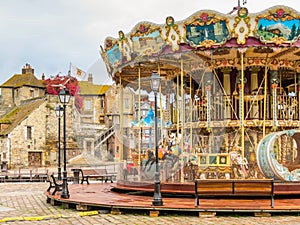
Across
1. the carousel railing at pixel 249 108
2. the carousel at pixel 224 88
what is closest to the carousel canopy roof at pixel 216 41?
the carousel at pixel 224 88

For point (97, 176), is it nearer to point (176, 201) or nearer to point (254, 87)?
point (254, 87)

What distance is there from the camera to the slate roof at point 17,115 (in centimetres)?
4424

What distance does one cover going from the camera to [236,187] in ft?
36.5

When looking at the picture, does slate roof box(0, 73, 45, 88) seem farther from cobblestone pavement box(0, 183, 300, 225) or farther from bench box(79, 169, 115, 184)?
cobblestone pavement box(0, 183, 300, 225)

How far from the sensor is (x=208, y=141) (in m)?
16.0

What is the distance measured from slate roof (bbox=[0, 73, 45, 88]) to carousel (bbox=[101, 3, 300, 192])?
129 ft

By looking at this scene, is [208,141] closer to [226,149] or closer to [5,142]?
[226,149]

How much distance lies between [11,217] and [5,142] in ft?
111

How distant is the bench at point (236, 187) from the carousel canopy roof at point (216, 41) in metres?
4.09

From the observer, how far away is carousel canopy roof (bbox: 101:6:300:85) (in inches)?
510

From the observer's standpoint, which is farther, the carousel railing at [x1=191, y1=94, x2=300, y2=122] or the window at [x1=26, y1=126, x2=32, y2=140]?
the window at [x1=26, y1=126, x2=32, y2=140]

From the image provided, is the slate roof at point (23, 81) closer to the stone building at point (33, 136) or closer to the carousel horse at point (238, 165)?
the stone building at point (33, 136)

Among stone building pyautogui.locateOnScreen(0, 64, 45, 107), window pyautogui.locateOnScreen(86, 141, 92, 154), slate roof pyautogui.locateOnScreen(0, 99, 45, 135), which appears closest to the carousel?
window pyautogui.locateOnScreen(86, 141, 92, 154)

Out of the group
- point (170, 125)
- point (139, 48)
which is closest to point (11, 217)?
point (139, 48)
